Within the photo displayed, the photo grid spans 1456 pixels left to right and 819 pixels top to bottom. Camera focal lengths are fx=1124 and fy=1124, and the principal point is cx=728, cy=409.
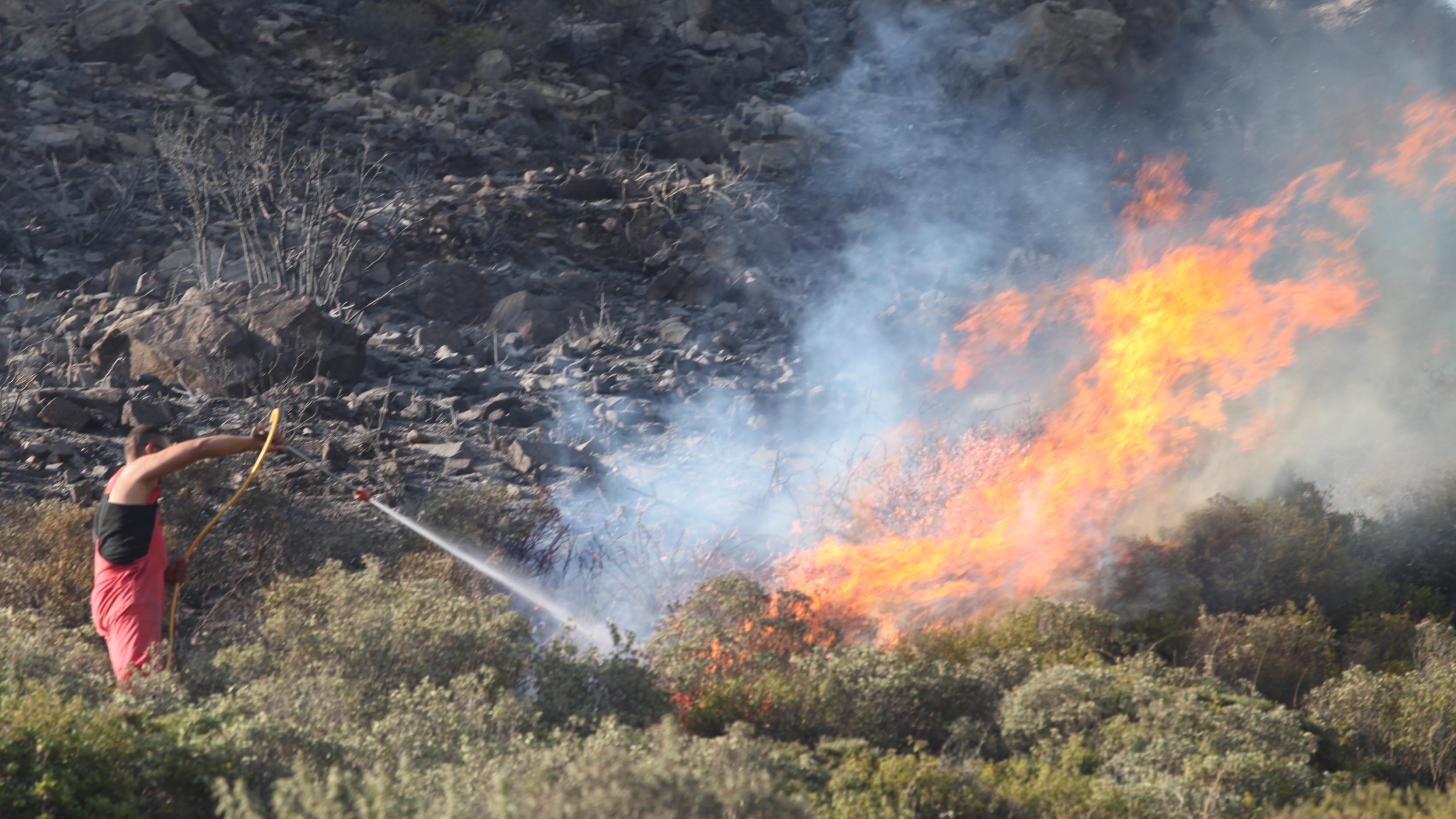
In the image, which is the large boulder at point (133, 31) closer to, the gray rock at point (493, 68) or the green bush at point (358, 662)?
the gray rock at point (493, 68)

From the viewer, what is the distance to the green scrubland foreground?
12.8ft

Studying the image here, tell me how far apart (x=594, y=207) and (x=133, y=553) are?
32.3 feet

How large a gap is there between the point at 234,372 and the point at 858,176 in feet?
30.3

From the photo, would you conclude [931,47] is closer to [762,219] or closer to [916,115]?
[916,115]

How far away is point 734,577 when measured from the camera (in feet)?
21.8

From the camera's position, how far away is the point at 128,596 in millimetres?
5344

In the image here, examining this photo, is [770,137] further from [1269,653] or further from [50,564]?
[50,564]

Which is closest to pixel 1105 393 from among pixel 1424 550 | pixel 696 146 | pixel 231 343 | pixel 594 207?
pixel 1424 550

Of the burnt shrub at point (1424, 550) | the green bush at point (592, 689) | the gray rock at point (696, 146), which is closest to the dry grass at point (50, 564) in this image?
the green bush at point (592, 689)

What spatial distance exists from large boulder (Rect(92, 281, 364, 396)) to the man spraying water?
4.44 meters

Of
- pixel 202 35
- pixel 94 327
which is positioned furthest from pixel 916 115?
pixel 94 327

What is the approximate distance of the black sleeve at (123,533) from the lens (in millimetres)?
5340

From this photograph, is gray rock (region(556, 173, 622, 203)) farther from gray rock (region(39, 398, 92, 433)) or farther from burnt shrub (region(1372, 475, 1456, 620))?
burnt shrub (region(1372, 475, 1456, 620))

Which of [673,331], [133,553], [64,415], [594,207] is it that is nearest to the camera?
[133,553]
